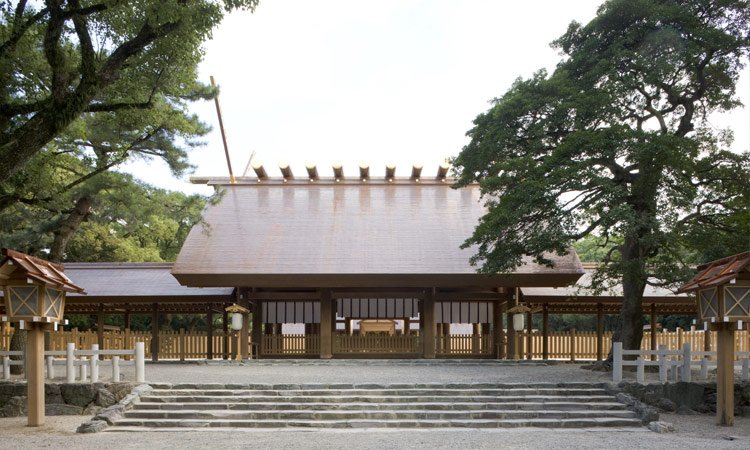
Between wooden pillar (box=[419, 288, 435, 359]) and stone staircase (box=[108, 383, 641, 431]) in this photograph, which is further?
wooden pillar (box=[419, 288, 435, 359])

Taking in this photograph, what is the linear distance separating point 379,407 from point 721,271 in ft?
19.3

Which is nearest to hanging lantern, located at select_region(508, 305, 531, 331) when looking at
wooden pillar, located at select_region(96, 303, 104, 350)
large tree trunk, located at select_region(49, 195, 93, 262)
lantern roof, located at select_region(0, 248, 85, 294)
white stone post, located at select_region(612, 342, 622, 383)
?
white stone post, located at select_region(612, 342, 622, 383)

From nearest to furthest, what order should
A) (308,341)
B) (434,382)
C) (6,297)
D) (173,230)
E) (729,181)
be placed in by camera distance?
(6,297) < (434,382) < (729,181) < (308,341) < (173,230)

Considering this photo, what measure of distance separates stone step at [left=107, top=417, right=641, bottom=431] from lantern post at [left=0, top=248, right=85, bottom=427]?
1.36 metres

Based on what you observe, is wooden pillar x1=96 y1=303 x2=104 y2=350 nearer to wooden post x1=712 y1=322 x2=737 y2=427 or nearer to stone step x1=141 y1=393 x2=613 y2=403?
stone step x1=141 y1=393 x2=613 y2=403

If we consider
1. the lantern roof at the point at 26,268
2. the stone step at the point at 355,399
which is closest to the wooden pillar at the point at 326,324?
the stone step at the point at 355,399

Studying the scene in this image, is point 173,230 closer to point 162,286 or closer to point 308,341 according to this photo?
point 162,286

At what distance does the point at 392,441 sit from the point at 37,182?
841cm

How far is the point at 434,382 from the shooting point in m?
13.9

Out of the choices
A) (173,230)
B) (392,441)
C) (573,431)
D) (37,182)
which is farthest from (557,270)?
(173,230)

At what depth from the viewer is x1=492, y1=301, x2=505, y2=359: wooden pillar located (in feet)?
69.1

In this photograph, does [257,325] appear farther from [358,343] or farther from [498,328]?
[498,328]

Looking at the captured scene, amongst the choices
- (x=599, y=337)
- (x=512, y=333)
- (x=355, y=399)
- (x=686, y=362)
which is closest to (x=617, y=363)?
(x=686, y=362)

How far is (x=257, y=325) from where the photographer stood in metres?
21.6
